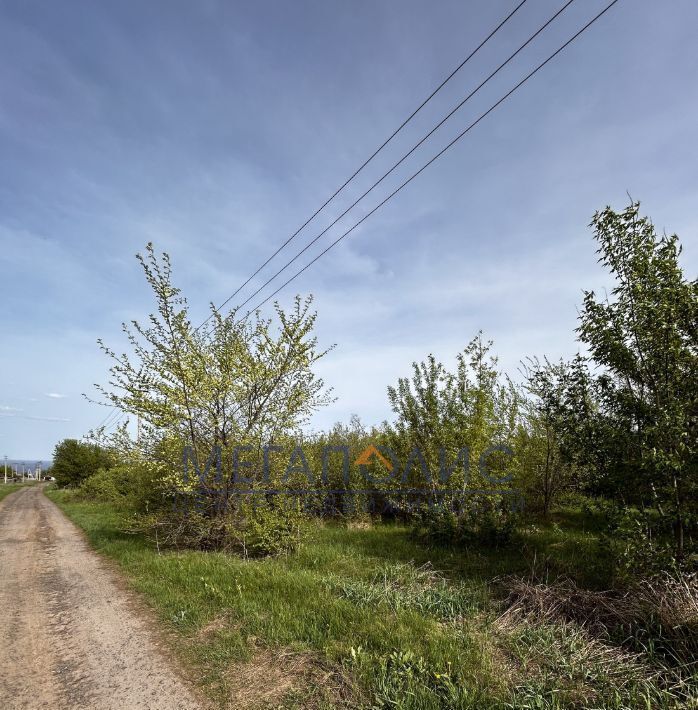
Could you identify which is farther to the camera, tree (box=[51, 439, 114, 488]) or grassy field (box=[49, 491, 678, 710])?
tree (box=[51, 439, 114, 488])

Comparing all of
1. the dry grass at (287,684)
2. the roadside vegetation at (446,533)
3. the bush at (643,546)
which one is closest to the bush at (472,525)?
the roadside vegetation at (446,533)

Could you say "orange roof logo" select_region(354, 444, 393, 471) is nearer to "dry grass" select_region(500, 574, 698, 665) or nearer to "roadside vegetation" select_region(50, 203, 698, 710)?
"roadside vegetation" select_region(50, 203, 698, 710)

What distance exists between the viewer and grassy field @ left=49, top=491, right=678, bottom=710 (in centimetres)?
324

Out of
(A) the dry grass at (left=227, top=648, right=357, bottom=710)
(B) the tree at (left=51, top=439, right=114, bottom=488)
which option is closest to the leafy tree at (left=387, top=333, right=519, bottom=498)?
(A) the dry grass at (left=227, top=648, right=357, bottom=710)

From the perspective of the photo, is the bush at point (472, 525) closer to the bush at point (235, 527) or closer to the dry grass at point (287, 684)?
the bush at point (235, 527)

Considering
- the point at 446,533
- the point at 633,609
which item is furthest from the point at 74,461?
the point at 633,609

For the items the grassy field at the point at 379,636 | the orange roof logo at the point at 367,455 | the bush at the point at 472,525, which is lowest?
the grassy field at the point at 379,636

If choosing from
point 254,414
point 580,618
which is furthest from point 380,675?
point 254,414

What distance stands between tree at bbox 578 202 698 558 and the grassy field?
1910mm

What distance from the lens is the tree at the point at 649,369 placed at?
469 cm

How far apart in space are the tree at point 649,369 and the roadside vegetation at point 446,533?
24mm

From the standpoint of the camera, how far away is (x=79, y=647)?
176 inches

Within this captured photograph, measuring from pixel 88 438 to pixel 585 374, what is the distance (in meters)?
9.63

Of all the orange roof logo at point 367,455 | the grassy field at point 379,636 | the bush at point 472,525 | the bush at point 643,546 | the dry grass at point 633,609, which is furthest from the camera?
the orange roof logo at point 367,455
